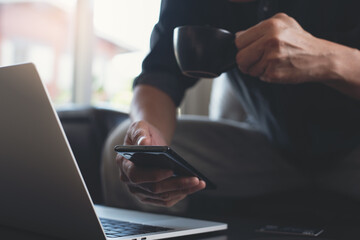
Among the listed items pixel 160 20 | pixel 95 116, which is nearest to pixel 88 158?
pixel 95 116

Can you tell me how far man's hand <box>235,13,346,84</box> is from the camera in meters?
0.68

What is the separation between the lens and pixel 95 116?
1.29 m

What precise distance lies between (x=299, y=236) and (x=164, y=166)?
0.72 feet

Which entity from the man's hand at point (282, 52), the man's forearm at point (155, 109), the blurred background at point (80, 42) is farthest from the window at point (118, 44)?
the man's hand at point (282, 52)

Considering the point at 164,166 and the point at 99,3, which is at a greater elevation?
the point at 99,3

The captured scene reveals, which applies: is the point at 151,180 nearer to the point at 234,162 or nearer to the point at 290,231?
the point at 290,231

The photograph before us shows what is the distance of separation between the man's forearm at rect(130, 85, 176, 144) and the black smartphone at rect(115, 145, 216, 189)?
0.36 metres

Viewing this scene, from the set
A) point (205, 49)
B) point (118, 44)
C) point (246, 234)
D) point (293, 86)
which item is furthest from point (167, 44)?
point (118, 44)

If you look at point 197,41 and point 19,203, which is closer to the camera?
point 19,203

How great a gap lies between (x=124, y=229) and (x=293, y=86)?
681mm

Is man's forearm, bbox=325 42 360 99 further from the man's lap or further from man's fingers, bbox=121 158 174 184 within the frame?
the man's lap

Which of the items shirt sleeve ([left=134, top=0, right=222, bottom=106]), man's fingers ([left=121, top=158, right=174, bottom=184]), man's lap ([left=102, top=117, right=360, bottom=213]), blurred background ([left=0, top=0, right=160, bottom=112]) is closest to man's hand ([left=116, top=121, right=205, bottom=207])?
man's fingers ([left=121, top=158, right=174, bottom=184])

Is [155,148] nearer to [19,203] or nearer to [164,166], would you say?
[164,166]

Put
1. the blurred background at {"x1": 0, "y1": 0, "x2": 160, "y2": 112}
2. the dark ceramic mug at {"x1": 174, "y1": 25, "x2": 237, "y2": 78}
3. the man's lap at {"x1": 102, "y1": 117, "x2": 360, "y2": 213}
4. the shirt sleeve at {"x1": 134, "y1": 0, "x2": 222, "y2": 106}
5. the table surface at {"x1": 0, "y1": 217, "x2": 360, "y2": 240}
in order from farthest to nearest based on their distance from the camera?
the blurred background at {"x1": 0, "y1": 0, "x2": 160, "y2": 112}
the man's lap at {"x1": 102, "y1": 117, "x2": 360, "y2": 213}
the shirt sleeve at {"x1": 134, "y1": 0, "x2": 222, "y2": 106}
the dark ceramic mug at {"x1": 174, "y1": 25, "x2": 237, "y2": 78}
the table surface at {"x1": 0, "y1": 217, "x2": 360, "y2": 240}
